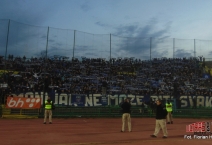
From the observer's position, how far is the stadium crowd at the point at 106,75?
2541 cm

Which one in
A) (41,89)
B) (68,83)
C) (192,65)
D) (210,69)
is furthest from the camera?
(192,65)

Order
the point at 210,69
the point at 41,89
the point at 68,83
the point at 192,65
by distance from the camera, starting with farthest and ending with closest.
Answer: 1. the point at 192,65
2. the point at 210,69
3. the point at 68,83
4. the point at 41,89

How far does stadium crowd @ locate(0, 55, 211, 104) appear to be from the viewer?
25406 mm

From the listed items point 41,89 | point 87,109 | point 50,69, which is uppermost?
point 50,69

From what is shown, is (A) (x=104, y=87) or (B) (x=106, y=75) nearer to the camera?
(A) (x=104, y=87)

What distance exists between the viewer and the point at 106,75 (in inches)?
1136

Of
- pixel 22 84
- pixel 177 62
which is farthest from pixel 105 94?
pixel 177 62

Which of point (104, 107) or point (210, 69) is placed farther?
point (210, 69)

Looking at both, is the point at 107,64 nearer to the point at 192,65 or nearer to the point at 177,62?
the point at 177,62

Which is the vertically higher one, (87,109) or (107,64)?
(107,64)

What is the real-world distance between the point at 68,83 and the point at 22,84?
4.94 meters

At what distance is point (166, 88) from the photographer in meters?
29.5

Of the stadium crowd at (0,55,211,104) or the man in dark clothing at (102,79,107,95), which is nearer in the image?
the stadium crowd at (0,55,211,104)

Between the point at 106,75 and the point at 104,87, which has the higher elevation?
the point at 106,75
